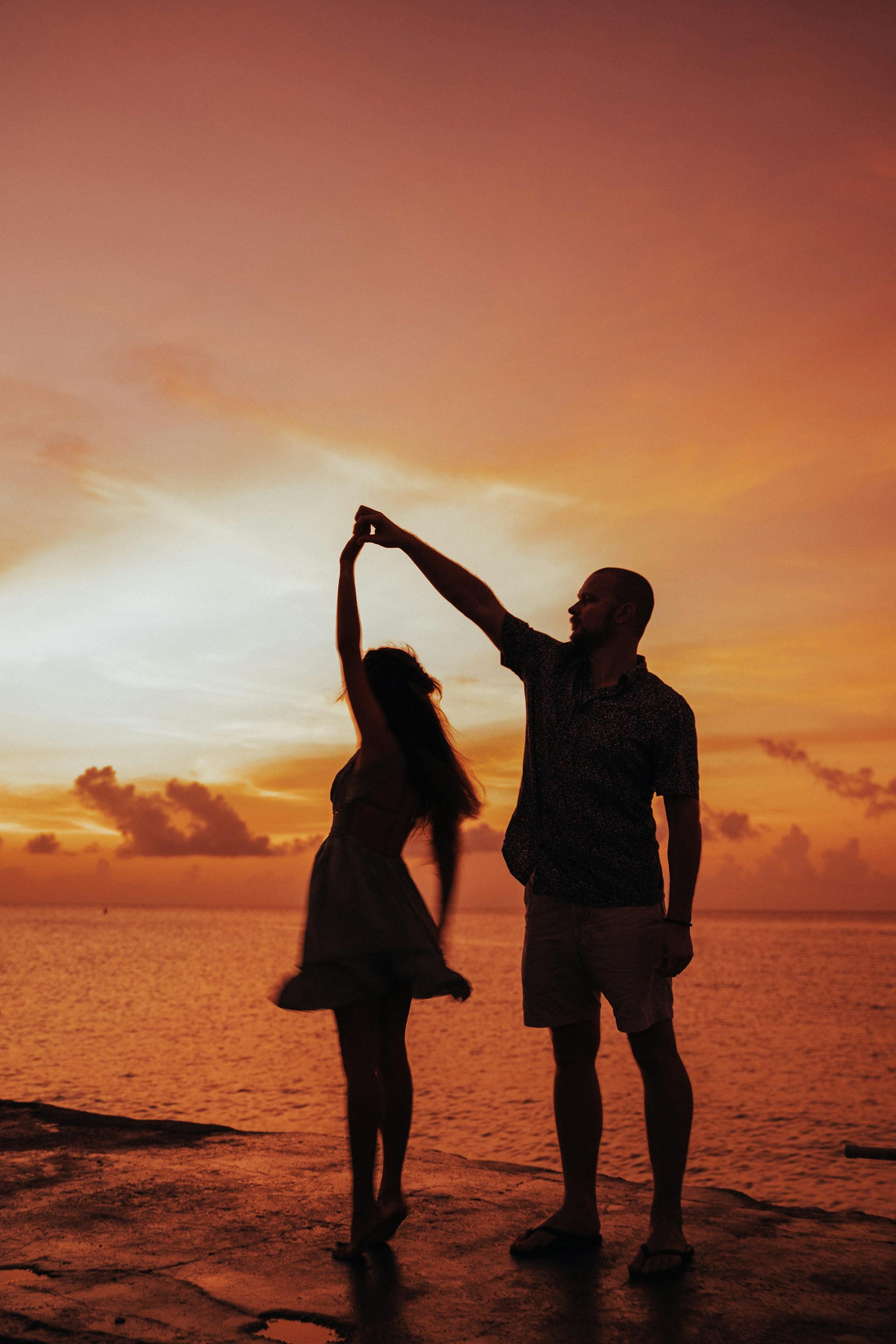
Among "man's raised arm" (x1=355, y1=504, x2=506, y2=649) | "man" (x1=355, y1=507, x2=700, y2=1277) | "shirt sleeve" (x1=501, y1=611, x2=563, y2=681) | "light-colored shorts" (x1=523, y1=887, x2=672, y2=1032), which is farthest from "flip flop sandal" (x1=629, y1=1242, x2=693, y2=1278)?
"man's raised arm" (x1=355, y1=504, x2=506, y2=649)

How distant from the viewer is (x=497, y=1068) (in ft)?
44.8

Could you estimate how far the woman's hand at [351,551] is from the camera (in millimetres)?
3568

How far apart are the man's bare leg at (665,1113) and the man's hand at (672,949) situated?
0.18 m

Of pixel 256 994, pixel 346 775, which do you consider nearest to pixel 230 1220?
pixel 346 775

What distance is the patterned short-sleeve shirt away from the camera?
3.40 m

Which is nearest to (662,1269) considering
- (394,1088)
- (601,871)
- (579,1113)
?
(579,1113)

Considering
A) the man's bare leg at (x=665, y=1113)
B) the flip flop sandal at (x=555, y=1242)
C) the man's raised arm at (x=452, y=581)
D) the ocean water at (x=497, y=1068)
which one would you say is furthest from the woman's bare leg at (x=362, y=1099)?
the ocean water at (x=497, y=1068)

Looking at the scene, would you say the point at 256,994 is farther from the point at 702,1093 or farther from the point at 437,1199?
the point at 437,1199

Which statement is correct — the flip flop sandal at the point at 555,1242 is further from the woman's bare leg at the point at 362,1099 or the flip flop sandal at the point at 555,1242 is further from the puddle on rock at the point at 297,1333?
the puddle on rock at the point at 297,1333

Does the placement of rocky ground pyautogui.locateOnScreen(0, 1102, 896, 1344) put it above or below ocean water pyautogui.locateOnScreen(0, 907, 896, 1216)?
above

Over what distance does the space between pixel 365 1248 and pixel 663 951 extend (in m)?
1.33

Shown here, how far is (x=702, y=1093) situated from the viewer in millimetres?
12516

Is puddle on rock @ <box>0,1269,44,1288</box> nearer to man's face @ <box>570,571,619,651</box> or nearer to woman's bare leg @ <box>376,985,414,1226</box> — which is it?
woman's bare leg @ <box>376,985,414,1226</box>

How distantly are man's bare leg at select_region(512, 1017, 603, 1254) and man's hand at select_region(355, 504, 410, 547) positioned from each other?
181 cm
